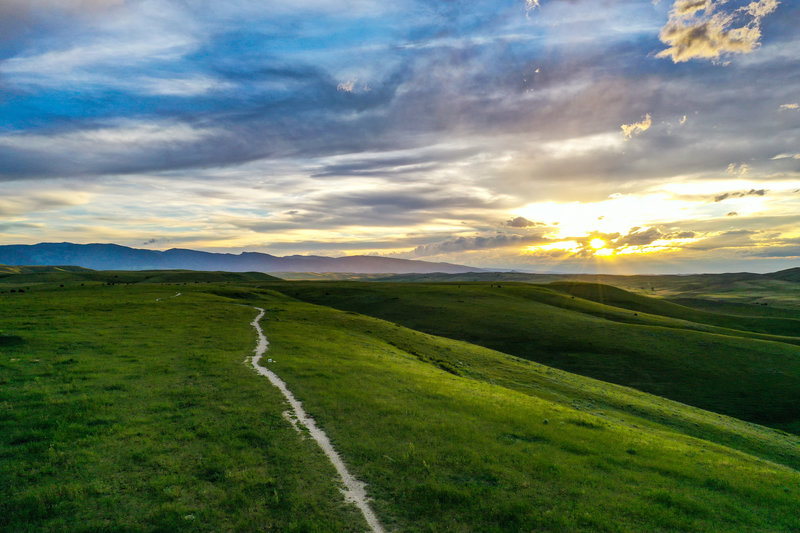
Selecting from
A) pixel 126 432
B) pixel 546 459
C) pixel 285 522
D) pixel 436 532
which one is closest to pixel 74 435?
pixel 126 432

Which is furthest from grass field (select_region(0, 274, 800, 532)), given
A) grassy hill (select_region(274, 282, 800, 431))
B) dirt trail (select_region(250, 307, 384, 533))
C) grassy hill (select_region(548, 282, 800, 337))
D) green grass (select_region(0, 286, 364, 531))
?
grassy hill (select_region(548, 282, 800, 337))

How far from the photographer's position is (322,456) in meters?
15.2

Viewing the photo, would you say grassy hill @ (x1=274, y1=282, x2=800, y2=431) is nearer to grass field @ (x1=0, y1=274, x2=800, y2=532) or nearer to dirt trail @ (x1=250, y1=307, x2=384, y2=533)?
grass field @ (x1=0, y1=274, x2=800, y2=532)

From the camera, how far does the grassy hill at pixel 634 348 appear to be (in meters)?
52.5

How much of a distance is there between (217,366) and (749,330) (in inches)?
5311

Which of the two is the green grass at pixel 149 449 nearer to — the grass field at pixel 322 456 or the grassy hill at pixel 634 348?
the grass field at pixel 322 456

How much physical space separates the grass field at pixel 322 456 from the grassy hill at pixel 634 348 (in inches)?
970

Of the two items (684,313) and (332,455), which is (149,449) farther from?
(684,313)

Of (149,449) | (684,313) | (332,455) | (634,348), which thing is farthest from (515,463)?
(684,313)

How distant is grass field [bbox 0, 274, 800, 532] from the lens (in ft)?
38.4

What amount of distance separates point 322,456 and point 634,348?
70.1 metres

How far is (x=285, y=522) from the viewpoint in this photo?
436 inches

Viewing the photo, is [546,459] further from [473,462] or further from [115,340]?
[115,340]

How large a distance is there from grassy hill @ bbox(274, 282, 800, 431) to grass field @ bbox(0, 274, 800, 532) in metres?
24.6
